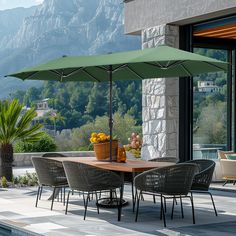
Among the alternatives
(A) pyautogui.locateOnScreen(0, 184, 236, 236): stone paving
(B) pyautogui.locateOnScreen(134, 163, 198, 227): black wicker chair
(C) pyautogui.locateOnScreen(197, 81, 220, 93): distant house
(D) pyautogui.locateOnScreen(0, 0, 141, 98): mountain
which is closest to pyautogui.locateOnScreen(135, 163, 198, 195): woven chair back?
(B) pyautogui.locateOnScreen(134, 163, 198, 227): black wicker chair

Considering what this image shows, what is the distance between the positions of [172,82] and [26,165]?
27.8ft

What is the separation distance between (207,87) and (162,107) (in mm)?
1228

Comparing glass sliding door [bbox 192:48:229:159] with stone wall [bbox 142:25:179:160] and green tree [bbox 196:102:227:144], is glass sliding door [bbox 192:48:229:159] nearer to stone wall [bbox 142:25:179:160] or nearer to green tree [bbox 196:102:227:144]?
green tree [bbox 196:102:227:144]

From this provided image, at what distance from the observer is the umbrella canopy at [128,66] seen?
264 inches

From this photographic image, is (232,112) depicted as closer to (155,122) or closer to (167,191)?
(155,122)

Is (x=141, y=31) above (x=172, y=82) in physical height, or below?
above

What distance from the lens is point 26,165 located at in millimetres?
18453

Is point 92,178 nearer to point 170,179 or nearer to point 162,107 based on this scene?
point 170,179

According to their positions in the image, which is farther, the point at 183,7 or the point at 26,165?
the point at 26,165

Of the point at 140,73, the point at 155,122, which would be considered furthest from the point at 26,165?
the point at 140,73

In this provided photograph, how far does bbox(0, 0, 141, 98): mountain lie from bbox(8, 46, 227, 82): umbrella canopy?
94.5 meters

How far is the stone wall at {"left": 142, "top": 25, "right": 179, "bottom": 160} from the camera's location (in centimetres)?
1141

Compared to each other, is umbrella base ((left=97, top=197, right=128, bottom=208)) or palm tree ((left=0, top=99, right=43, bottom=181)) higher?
palm tree ((left=0, top=99, right=43, bottom=181))

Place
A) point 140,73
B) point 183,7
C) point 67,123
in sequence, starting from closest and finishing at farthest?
point 140,73
point 183,7
point 67,123
